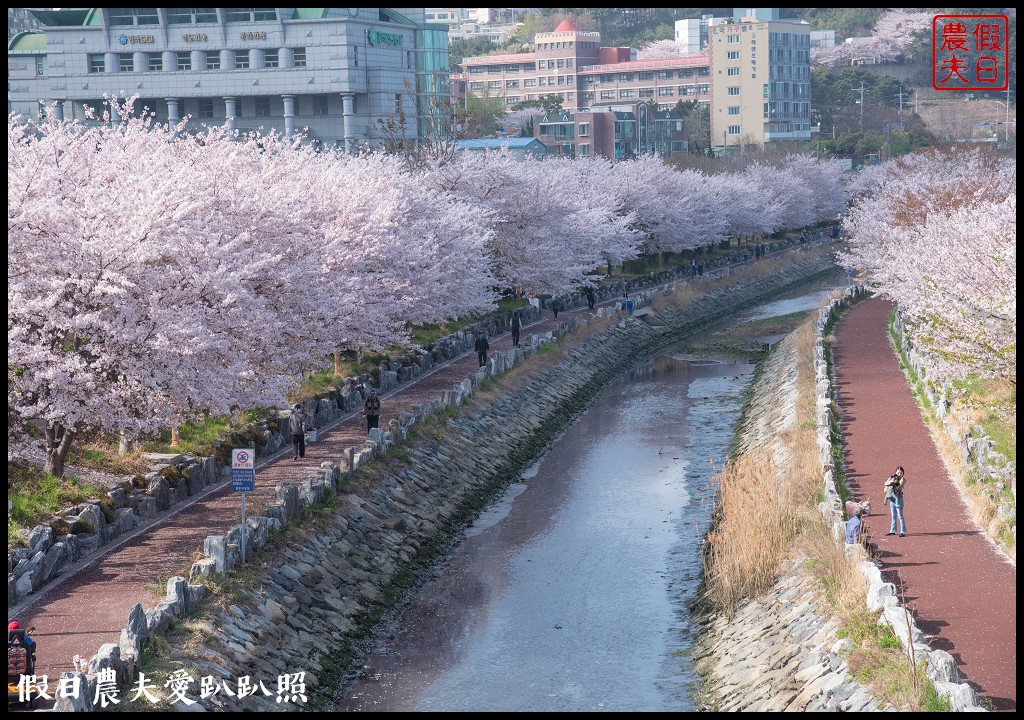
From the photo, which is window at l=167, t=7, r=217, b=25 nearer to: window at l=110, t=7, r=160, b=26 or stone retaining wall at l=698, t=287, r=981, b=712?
window at l=110, t=7, r=160, b=26

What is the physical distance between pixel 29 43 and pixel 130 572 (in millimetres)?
113685

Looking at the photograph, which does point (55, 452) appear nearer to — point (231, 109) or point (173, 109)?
point (231, 109)

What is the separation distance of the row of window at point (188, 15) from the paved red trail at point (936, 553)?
277 feet

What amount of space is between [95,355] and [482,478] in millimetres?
16389

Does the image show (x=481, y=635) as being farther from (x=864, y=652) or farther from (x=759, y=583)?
(x=864, y=652)

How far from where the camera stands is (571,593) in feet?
103

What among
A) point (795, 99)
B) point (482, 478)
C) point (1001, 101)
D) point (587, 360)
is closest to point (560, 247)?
point (587, 360)

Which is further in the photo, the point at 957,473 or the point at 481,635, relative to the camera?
the point at 957,473

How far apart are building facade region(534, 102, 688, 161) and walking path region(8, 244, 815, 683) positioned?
125 meters

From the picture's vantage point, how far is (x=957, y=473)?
3322 centimetres

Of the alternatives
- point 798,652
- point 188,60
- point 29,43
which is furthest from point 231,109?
point 798,652

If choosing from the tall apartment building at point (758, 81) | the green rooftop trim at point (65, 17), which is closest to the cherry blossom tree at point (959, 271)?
the green rooftop trim at point (65, 17)

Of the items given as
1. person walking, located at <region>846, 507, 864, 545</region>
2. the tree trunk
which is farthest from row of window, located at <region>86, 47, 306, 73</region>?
person walking, located at <region>846, 507, 864, 545</region>

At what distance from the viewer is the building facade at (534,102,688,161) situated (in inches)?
6496
